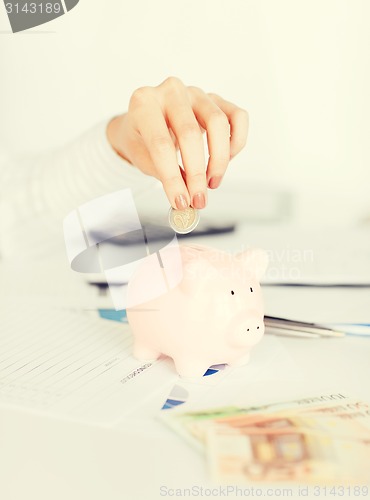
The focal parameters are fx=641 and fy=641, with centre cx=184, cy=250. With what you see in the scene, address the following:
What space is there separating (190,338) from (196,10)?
4.04 feet

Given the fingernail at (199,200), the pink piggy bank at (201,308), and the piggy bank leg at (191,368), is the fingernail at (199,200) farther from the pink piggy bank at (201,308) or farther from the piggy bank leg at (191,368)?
the piggy bank leg at (191,368)

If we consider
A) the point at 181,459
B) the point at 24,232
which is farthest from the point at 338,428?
the point at 24,232

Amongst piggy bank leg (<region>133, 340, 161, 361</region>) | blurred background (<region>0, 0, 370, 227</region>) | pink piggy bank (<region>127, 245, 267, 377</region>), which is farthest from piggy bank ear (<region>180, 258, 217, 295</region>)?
blurred background (<region>0, 0, 370, 227</region>)

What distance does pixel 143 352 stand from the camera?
2.73 feet

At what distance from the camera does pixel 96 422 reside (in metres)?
0.70

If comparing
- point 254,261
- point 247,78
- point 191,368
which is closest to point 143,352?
point 191,368

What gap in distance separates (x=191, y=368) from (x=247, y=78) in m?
1.18

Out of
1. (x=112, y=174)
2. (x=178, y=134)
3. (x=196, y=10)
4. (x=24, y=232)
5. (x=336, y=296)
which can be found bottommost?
(x=336, y=296)

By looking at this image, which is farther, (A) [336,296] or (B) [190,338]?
(A) [336,296]

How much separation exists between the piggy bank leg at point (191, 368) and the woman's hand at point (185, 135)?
7.5 inches

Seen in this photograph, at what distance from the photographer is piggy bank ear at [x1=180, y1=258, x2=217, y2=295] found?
0.76 meters

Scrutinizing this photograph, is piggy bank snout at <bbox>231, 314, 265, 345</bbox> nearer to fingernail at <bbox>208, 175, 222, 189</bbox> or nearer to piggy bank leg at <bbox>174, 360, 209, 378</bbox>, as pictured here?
piggy bank leg at <bbox>174, 360, 209, 378</bbox>

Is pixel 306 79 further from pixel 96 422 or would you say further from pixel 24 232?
pixel 96 422

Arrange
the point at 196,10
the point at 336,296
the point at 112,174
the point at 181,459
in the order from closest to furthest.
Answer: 1. the point at 181,459
2. the point at 336,296
3. the point at 112,174
4. the point at 196,10
